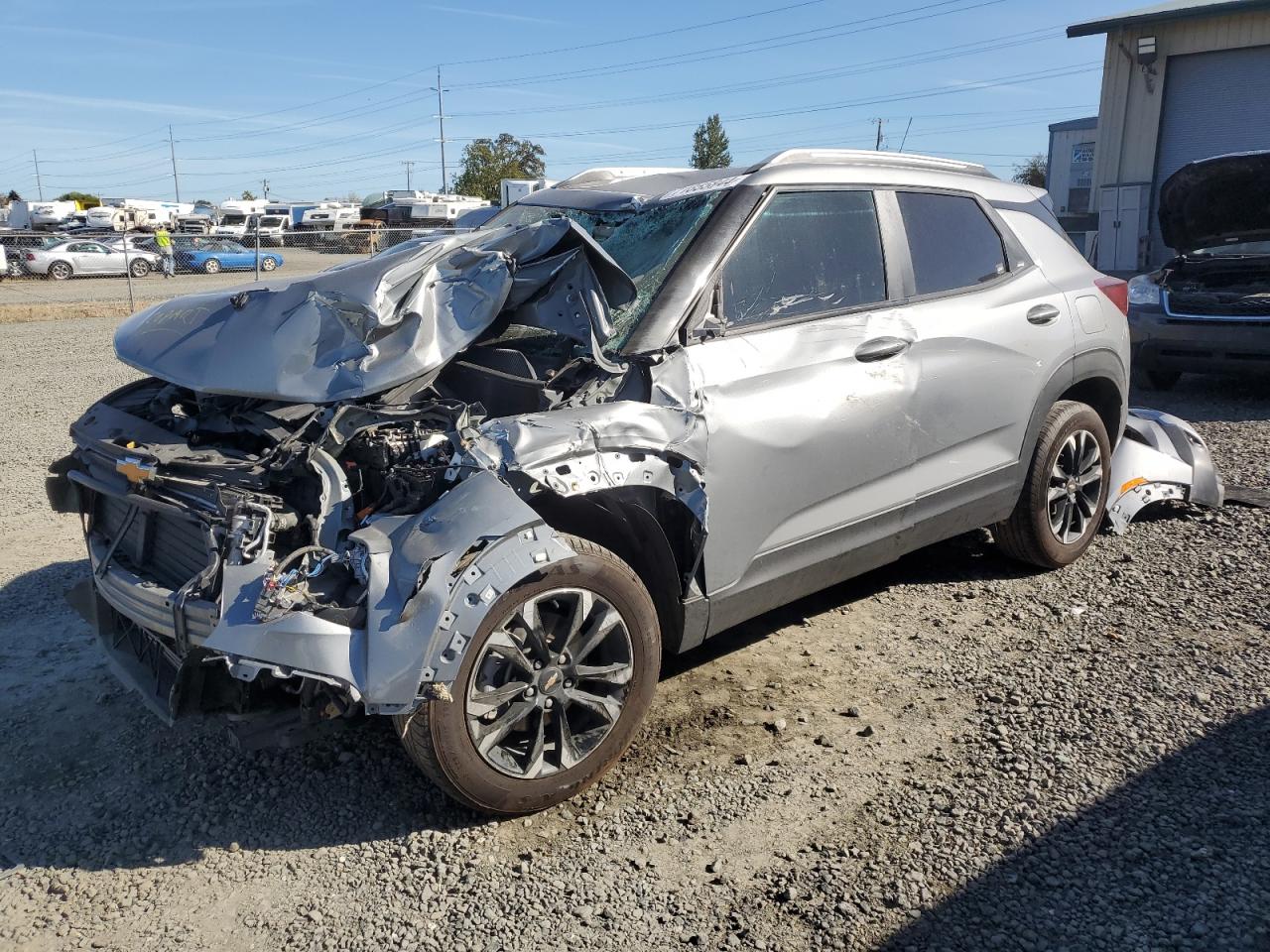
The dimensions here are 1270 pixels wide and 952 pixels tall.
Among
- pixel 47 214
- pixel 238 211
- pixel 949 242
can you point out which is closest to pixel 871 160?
pixel 949 242

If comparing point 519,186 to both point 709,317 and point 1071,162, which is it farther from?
point 1071,162

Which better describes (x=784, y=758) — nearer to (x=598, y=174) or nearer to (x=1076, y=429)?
(x=1076, y=429)

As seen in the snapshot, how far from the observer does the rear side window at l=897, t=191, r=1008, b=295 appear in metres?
4.41

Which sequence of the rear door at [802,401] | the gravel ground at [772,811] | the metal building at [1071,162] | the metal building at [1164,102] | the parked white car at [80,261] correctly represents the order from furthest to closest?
the metal building at [1071,162]
the parked white car at [80,261]
the metal building at [1164,102]
the rear door at [802,401]
the gravel ground at [772,811]

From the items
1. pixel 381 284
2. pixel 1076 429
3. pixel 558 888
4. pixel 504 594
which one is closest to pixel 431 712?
pixel 504 594

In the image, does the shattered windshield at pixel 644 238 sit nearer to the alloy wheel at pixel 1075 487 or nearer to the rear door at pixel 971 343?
the rear door at pixel 971 343

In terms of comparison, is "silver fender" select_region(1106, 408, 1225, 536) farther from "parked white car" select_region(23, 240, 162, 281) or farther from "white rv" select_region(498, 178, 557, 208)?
"parked white car" select_region(23, 240, 162, 281)

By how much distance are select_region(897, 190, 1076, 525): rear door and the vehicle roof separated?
118mm

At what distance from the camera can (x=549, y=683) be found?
3.18m

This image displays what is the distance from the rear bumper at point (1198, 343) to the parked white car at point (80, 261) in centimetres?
2812

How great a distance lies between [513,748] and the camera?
324 centimetres

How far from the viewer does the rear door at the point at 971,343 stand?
427cm

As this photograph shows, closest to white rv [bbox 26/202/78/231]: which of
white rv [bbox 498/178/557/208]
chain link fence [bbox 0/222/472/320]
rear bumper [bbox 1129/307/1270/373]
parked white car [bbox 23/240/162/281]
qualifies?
chain link fence [bbox 0/222/472/320]

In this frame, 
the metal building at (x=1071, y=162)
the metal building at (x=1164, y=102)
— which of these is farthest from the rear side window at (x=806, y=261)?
the metal building at (x=1071, y=162)
